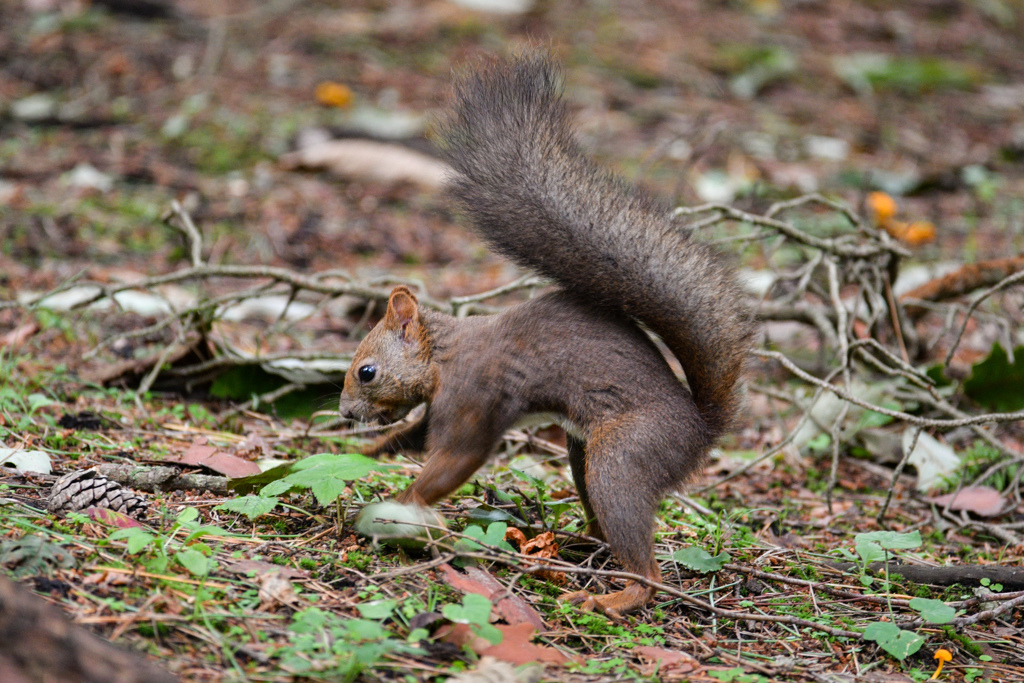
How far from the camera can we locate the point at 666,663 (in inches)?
81.4

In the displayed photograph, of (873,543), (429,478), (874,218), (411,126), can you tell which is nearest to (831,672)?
(873,543)

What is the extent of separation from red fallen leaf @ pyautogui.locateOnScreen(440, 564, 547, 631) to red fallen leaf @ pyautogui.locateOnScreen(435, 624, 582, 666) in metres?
0.10

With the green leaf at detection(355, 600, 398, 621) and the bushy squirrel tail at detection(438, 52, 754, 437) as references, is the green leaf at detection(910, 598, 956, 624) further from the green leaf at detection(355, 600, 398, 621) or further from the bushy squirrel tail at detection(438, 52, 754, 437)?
the green leaf at detection(355, 600, 398, 621)

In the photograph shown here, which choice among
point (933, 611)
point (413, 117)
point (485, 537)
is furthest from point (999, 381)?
point (413, 117)


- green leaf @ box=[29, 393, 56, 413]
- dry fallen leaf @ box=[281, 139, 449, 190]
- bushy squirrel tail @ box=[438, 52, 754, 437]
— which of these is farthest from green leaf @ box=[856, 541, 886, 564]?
dry fallen leaf @ box=[281, 139, 449, 190]

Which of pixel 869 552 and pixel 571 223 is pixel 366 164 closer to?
pixel 571 223

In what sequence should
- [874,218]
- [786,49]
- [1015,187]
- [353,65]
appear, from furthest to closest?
1. [786,49]
2. [353,65]
3. [1015,187]
4. [874,218]

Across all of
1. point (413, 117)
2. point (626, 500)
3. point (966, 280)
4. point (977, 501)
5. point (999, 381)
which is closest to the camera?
point (626, 500)

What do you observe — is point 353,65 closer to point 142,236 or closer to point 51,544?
point 142,236

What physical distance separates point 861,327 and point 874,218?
186cm

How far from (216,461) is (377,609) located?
96cm

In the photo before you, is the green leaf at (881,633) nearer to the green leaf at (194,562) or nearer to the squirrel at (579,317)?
the squirrel at (579,317)

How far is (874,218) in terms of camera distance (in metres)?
5.85

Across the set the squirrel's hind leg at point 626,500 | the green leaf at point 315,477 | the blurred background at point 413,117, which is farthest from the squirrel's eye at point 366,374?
the blurred background at point 413,117
